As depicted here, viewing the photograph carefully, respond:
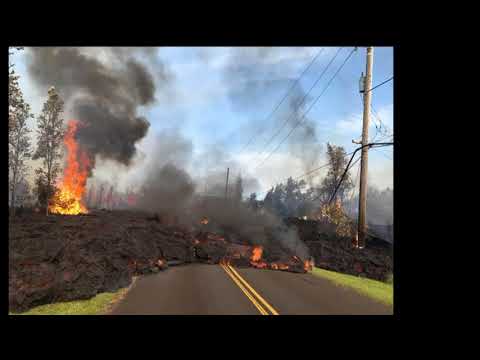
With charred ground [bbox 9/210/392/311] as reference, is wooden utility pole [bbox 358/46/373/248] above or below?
above

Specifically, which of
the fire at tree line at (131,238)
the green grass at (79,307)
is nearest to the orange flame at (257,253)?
the fire at tree line at (131,238)

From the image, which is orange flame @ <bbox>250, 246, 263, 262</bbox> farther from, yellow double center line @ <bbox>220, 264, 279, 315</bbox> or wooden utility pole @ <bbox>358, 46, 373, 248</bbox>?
wooden utility pole @ <bbox>358, 46, 373, 248</bbox>

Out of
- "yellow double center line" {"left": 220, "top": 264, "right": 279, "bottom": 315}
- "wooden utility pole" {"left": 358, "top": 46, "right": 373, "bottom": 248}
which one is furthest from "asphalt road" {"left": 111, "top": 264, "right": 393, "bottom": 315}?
"wooden utility pole" {"left": 358, "top": 46, "right": 373, "bottom": 248}

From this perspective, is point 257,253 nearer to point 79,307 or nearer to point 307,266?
point 307,266

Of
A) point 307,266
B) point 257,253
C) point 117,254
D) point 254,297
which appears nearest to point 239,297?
point 254,297

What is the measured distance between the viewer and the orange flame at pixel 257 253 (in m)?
22.1

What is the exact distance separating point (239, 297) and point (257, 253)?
1209cm

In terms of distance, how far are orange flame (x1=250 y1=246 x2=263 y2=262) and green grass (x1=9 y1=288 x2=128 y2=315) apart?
1257 centimetres

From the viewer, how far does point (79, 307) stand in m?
9.61

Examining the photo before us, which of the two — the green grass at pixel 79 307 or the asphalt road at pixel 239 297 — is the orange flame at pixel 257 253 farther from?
the green grass at pixel 79 307

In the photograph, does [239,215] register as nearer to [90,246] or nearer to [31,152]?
[90,246]

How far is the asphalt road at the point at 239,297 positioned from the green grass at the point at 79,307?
458 millimetres

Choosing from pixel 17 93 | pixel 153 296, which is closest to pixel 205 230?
pixel 153 296

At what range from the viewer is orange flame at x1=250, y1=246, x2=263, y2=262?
72.4 feet
